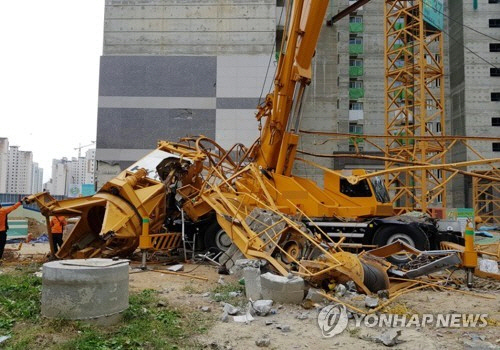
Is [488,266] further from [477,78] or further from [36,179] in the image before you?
[36,179]

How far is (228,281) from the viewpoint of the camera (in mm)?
8750

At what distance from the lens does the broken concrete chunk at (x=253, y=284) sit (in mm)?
6863

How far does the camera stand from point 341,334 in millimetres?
5328

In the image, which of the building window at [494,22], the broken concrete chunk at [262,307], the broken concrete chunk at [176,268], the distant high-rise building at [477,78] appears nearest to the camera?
the broken concrete chunk at [262,307]

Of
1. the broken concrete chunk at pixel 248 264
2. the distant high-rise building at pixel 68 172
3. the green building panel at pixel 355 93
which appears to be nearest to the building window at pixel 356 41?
the green building panel at pixel 355 93

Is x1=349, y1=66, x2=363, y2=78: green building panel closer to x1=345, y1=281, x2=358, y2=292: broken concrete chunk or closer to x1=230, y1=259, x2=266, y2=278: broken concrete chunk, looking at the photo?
x1=230, y1=259, x2=266, y2=278: broken concrete chunk

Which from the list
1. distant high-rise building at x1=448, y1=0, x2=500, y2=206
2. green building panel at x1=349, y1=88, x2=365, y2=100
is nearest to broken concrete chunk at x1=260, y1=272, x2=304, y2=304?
green building panel at x1=349, y1=88, x2=365, y2=100

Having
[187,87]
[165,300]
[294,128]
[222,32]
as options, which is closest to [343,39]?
[222,32]

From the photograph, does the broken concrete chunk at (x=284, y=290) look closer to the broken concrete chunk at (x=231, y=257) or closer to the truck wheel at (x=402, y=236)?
the broken concrete chunk at (x=231, y=257)

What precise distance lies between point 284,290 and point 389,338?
1.94 meters

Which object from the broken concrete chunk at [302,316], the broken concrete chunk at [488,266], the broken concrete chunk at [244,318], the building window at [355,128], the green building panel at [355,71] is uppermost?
the green building panel at [355,71]

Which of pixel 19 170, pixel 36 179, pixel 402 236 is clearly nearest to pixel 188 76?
pixel 402 236

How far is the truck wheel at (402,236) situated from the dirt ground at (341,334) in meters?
2.53

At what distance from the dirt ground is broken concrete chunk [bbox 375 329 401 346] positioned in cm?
6
